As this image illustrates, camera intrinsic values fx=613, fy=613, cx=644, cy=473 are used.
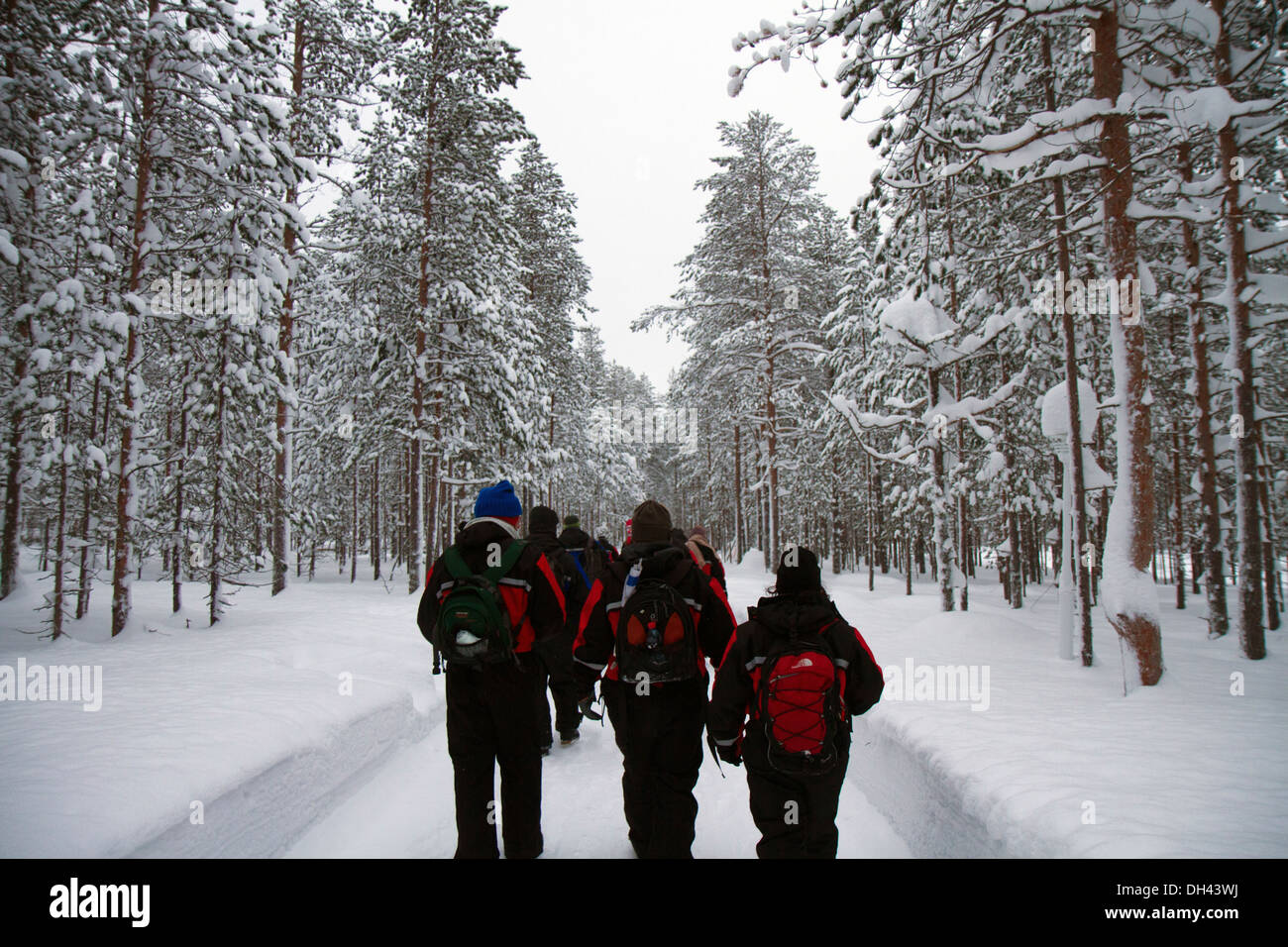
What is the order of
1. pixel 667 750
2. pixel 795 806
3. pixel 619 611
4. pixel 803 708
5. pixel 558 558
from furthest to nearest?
pixel 558 558 → pixel 619 611 → pixel 667 750 → pixel 795 806 → pixel 803 708

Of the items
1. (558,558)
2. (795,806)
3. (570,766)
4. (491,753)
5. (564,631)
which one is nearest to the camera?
(795,806)

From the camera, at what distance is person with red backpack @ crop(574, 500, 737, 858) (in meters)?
3.90

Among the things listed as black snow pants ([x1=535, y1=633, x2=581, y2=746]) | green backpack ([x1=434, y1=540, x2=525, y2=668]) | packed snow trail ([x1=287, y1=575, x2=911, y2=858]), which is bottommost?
packed snow trail ([x1=287, y1=575, x2=911, y2=858])

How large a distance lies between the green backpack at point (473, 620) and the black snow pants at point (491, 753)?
0.23 meters

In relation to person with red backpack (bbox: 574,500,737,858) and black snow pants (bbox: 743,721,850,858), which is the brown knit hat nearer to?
person with red backpack (bbox: 574,500,737,858)

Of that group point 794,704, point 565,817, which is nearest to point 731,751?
point 794,704

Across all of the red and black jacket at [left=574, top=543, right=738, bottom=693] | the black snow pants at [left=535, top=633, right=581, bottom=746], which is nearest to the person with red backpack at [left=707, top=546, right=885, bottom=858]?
the red and black jacket at [left=574, top=543, right=738, bottom=693]

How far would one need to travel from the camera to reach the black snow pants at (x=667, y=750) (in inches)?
157

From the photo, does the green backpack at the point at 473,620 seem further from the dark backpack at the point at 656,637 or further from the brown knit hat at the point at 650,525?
the brown knit hat at the point at 650,525

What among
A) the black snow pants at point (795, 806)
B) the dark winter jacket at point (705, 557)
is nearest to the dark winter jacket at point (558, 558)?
the dark winter jacket at point (705, 557)

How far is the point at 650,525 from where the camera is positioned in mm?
4434

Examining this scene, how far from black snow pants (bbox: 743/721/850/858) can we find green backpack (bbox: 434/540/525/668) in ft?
5.56

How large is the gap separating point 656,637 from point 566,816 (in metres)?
2.35

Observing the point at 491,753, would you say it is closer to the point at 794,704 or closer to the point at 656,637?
the point at 656,637
